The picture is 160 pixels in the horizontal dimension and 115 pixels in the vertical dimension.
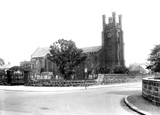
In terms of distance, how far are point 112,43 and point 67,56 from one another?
21.7 metres

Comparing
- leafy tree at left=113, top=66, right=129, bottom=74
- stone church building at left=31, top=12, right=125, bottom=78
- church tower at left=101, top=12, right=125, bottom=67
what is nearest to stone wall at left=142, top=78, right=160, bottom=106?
leafy tree at left=113, top=66, right=129, bottom=74

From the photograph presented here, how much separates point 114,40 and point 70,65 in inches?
894

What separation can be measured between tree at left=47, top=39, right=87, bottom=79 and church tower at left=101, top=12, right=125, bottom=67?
59.0ft

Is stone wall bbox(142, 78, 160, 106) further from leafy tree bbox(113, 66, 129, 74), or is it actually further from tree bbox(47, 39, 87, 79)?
leafy tree bbox(113, 66, 129, 74)

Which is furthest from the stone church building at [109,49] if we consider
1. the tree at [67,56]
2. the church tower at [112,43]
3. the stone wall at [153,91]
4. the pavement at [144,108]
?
the pavement at [144,108]

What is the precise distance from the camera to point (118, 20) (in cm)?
6850

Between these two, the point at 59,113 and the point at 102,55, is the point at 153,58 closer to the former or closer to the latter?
the point at 59,113

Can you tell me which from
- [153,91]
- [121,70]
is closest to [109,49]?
[121,70]

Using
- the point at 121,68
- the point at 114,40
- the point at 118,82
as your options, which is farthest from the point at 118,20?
the point at 118,82

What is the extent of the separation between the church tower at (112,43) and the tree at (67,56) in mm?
17981

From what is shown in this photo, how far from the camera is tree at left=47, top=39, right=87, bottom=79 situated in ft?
159

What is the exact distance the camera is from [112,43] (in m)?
65.5

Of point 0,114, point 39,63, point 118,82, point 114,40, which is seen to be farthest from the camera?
point 39,63

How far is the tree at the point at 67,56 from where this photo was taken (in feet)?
159
